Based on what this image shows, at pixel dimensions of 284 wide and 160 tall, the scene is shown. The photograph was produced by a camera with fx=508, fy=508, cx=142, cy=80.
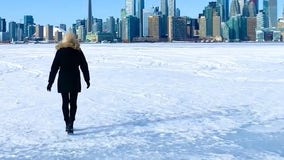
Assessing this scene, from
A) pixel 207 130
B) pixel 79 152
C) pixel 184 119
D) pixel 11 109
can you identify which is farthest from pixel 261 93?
pixel 79 152

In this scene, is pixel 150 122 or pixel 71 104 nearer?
pixel 71 104

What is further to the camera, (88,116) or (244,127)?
(88,116)

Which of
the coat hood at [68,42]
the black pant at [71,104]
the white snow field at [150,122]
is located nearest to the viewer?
the white snow field at [150,122]

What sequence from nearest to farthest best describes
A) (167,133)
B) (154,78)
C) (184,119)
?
(167,133) < (184,119) < (154,78)

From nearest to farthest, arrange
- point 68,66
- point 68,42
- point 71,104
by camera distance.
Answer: point 68,42, point 68,66, point 71,104

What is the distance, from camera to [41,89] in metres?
12.1

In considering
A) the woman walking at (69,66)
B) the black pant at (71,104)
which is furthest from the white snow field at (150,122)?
the woman walking at (69,66)

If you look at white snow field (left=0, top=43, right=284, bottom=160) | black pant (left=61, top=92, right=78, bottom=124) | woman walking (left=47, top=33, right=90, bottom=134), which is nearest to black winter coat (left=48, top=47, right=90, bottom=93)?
woman walking (left=47, top=33, right=90, bottom=134)

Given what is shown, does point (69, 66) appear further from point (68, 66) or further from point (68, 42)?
point (68, 42)

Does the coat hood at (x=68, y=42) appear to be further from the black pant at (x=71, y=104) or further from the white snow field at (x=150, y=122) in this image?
the white snow field at (x=150, y=122)

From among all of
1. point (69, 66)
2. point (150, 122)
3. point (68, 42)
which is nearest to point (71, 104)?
point (69, 66)

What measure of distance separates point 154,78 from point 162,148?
9322 mm

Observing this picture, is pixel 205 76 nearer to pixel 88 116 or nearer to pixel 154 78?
pixel 154 78

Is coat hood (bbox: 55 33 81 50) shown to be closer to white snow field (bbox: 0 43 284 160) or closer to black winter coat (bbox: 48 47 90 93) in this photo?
black winter coat (bbox: 48 47 90 93)
